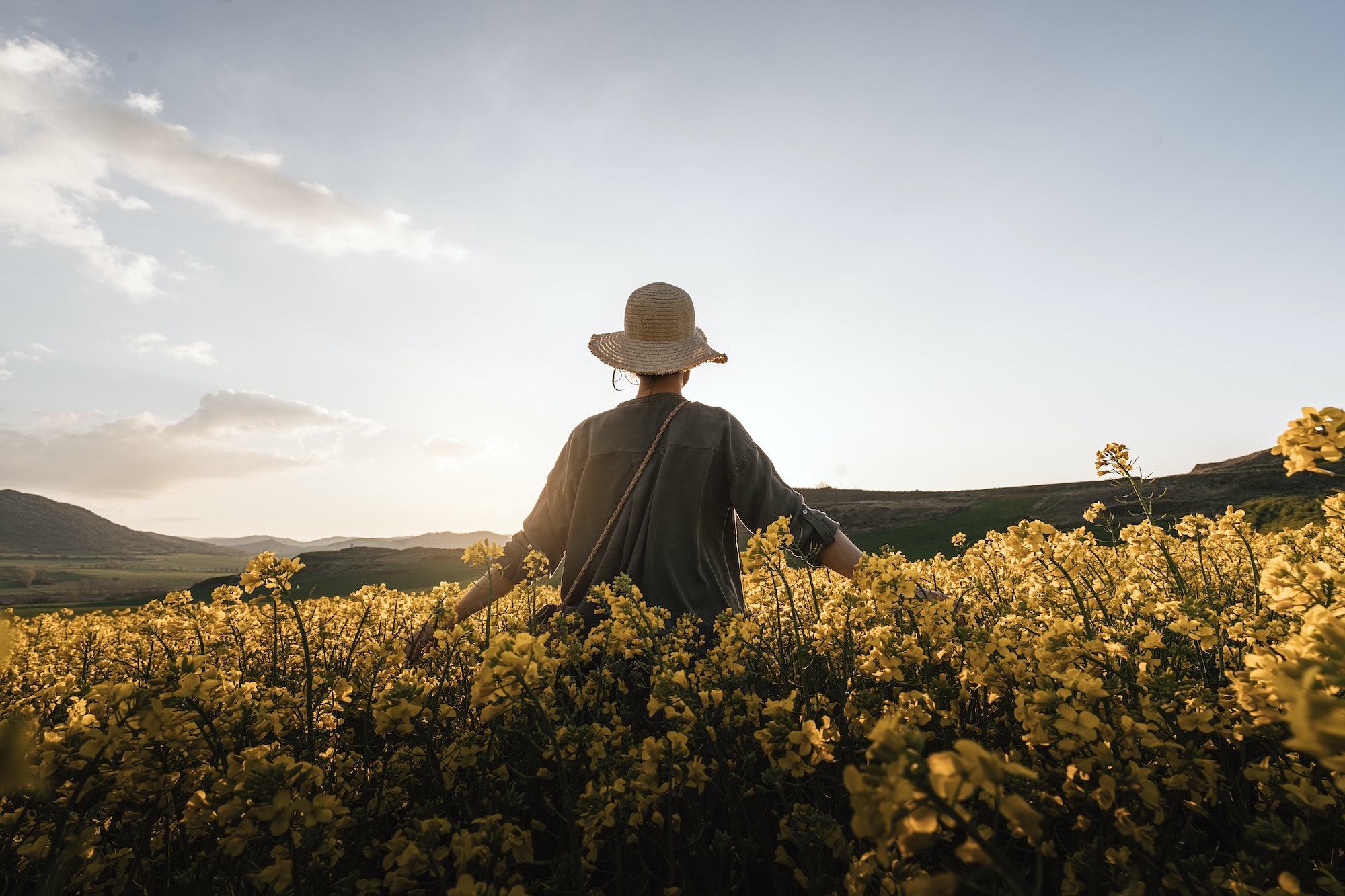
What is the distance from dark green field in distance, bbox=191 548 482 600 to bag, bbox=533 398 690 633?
50.3ft

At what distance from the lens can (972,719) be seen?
2227mm

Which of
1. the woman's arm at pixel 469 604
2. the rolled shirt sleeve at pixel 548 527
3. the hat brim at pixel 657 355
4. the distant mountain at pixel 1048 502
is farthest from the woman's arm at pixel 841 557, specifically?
the distant mountain at pixel 1048 502

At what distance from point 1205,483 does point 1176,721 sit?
117ft

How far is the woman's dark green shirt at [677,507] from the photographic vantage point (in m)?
2.97

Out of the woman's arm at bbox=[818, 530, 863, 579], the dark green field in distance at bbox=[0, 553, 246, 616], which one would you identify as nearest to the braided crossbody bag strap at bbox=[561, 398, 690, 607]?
the woman's arm at bbox=[818, 530, 863, 579]

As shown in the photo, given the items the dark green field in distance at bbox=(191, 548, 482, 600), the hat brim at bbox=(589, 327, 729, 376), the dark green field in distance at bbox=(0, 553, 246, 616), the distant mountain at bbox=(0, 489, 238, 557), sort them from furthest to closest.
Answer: the distant mountain at bbox=(0, 489, 238, 557) → the dark green field in distance at bbox=(0, 553, 246, 616) → the dark green field in distance at bbox=(191, 548, 482, 600) → the hat brim at bbox=(589, 327, 729, 376)

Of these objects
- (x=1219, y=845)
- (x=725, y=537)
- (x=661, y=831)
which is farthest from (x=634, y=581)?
(x=1219, y=845)

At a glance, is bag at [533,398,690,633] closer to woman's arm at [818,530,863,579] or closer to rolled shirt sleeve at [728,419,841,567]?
rolled shirt sleeve at [728,419,841,567]

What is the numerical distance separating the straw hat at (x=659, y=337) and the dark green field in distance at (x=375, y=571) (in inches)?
613

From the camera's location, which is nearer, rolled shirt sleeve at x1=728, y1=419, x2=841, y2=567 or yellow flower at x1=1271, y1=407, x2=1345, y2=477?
yellow flower at x1=1271, y1=407, x2=1345, y2=477

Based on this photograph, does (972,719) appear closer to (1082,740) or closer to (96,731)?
(1082,740)

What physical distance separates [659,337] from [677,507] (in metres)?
1.05

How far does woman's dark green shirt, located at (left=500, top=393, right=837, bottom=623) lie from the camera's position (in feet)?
9.75

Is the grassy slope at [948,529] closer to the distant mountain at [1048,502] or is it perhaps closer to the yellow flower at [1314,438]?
the distant mountain at [1048,502]
